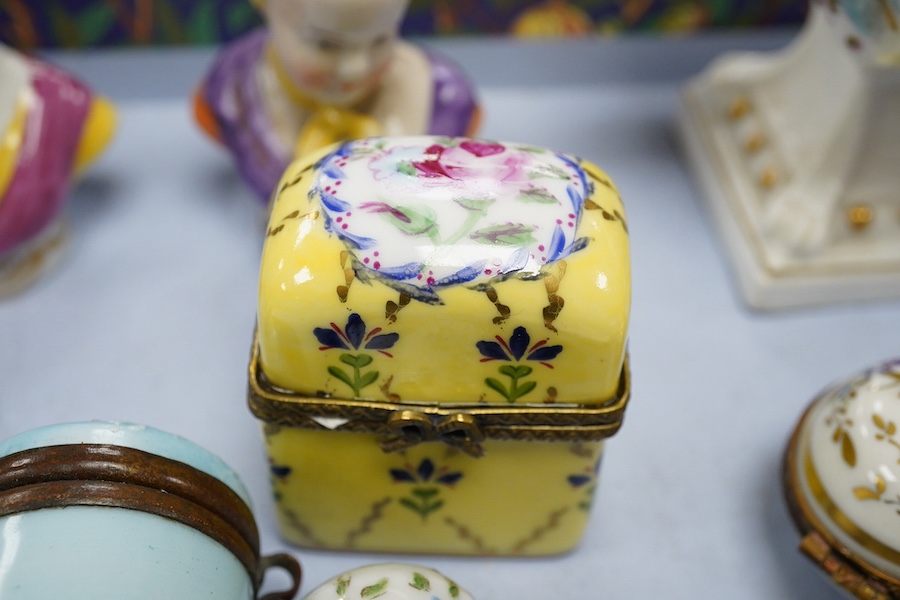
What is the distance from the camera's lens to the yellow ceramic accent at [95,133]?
1135 millimetres

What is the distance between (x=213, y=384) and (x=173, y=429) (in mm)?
67

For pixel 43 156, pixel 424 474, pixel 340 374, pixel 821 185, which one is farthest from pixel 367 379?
pixel 821 185

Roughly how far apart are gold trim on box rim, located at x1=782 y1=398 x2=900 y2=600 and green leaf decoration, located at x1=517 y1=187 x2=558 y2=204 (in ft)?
1.10

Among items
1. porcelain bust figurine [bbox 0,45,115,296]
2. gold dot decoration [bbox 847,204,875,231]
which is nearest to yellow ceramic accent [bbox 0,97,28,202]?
porcelain bust figurine [bbox 0,45,115,296]

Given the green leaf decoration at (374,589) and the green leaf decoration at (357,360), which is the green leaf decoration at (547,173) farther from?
the green leaf decoration at (374,589)

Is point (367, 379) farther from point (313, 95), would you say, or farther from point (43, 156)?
point (43, 156)

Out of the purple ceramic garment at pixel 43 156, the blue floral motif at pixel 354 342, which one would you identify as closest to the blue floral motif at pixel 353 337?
the blue floral motif at pixel 354 342

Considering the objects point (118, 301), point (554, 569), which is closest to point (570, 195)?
point (554, 569)

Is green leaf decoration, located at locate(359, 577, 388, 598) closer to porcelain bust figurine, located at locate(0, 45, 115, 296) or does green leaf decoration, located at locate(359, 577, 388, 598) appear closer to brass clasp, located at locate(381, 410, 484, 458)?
brass clasp, located at locate(381, 410, 484, 458)

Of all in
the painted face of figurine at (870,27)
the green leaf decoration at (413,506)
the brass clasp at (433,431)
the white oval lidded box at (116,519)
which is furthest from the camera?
the painted face of figurine at (870,27)

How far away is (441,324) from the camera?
70 cm

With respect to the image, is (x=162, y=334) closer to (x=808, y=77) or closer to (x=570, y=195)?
(x=570, y=195)

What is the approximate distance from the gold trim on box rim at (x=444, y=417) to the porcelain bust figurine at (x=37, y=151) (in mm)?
433

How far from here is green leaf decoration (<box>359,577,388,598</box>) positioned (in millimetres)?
716
